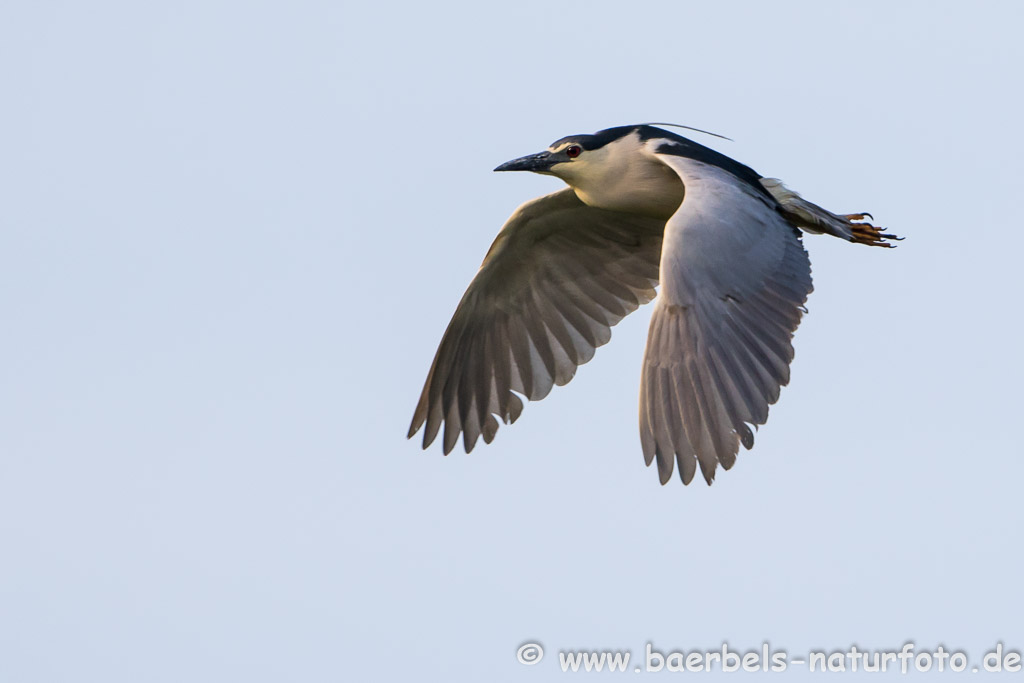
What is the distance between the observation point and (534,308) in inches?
356

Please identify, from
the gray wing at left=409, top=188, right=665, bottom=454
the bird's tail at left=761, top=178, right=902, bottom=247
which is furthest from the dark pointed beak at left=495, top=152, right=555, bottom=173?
the bird's tail at left=761, top=178, right=902, bottom=247

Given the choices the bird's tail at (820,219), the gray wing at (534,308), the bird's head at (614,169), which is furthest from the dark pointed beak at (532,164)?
the bird's tail at (820,219)

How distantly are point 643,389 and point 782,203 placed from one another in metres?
2.07

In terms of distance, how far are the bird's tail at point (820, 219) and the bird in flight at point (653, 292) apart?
1 cm

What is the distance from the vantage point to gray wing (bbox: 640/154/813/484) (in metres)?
6.25

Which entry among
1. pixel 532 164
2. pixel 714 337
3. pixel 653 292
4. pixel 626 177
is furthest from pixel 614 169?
pixel 714 337

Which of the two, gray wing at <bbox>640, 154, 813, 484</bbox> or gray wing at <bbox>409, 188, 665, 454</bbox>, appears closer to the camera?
gray wing at <bbox>640, 154, 813, 484</bbox>

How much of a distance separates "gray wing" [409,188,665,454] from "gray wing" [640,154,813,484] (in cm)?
197

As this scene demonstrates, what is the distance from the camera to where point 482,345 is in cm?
900

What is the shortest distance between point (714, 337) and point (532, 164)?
224 centimetres

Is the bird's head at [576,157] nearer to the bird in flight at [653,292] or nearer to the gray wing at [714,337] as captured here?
the bird in flight at [653,292]

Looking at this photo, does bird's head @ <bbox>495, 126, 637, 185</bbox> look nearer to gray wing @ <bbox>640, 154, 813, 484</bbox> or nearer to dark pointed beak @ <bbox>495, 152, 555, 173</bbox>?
dark pointed beak @ <bbox>495, 152, 555, 173</bbox>

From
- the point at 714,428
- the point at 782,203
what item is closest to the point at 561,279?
the point at 782,203

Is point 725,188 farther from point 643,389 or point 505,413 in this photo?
point 505,413
